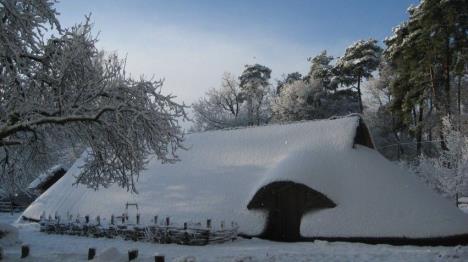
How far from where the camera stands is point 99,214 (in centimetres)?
2191

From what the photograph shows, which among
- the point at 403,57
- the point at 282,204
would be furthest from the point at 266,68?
the point at 282,204

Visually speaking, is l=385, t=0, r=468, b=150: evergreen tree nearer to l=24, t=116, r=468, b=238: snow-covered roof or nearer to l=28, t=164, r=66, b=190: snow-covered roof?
l=24, t=116, r=468, b=238: snow-covered roof

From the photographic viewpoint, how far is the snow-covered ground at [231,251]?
1070cm

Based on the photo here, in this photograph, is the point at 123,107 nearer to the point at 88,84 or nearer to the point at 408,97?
the point at 88,84

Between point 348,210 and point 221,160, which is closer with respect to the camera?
point 348,210

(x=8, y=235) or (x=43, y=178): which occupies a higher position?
(x=43, y=178)

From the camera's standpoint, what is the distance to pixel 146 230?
18109 mm

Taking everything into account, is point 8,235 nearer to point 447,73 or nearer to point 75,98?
point 75,98

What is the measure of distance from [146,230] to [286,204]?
578 centimetres

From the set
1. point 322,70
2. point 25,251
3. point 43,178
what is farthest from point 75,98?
point 322,70

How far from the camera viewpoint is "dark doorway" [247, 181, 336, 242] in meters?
17.3

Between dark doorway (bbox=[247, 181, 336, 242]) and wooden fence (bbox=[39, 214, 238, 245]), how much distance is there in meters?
1.47

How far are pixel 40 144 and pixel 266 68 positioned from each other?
4471 cm

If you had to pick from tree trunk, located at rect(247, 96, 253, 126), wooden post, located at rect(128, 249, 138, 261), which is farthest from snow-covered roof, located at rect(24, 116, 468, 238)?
tree trunk, located at rect(247, 96, 253, 126)
